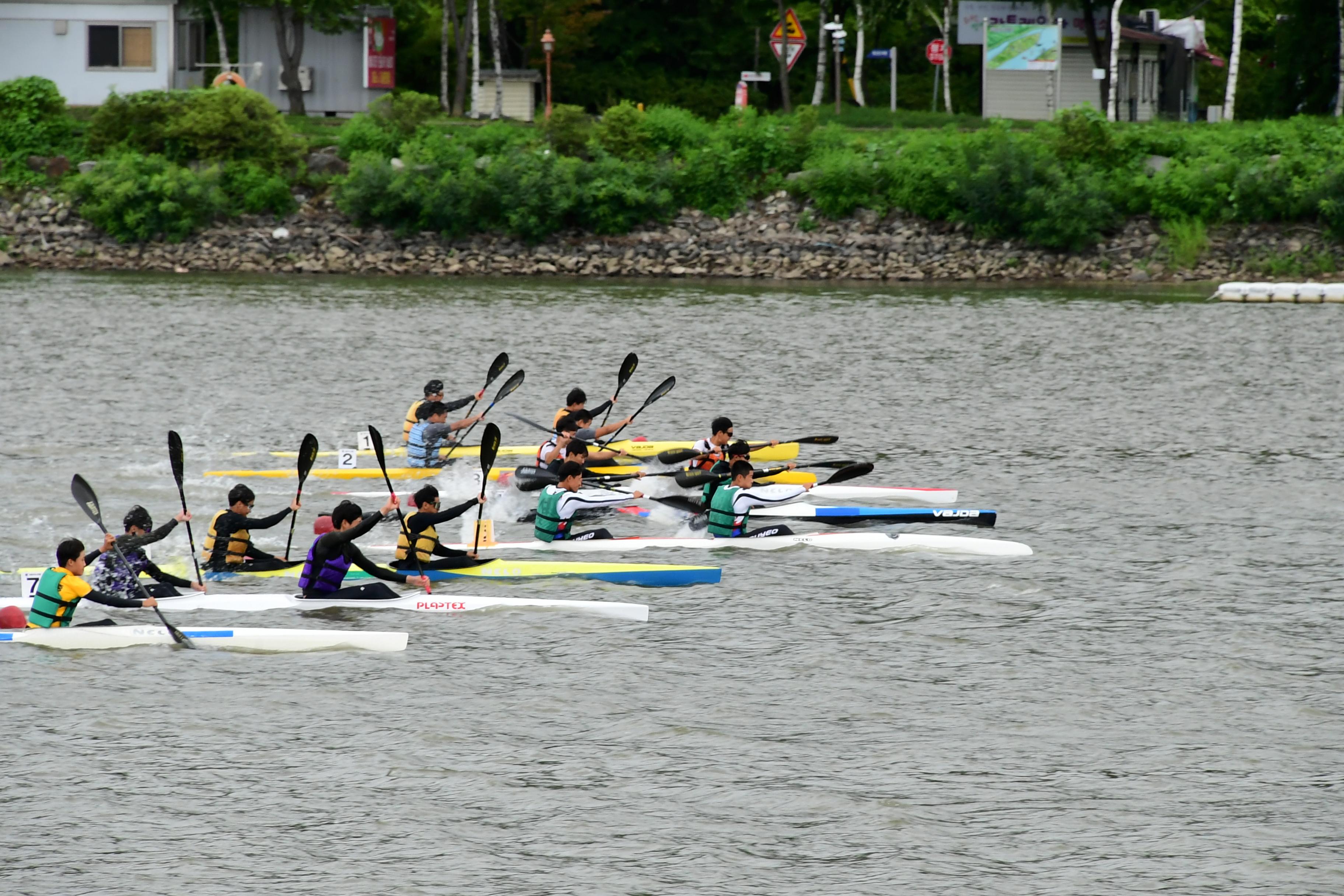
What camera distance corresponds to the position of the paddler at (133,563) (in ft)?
48.7

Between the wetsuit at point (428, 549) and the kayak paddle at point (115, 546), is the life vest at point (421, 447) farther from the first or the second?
the kayak paddle at point (115, 546)

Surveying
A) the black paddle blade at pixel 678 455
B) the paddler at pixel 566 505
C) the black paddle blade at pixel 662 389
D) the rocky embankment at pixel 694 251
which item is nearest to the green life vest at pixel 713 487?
the black paddle blade at pixel 678 455

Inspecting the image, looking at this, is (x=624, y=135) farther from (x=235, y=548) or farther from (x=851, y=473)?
(x=235, y=548)

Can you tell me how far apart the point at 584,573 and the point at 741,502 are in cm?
246

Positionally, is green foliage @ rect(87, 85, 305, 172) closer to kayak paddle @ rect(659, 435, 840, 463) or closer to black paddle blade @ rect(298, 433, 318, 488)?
kayak paddle @ rect(659, 435, 840, 463)

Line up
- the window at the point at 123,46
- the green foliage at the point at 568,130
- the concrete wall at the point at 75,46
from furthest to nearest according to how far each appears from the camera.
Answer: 1. the window at the point at 123,46
2. the concrete wall at the point at 75,46
3. the green foliage at the point at 568,130

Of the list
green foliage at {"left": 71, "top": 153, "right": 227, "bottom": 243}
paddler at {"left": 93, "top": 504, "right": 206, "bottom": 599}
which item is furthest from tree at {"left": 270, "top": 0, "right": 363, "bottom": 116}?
paddler at {"left": 93, "top": 504, "right": 206, "bottom": 599}

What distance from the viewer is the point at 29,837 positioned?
1111 cm

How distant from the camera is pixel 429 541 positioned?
16.4 m

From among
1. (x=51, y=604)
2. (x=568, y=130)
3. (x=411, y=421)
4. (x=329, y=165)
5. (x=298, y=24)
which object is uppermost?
(x=298, y=24)

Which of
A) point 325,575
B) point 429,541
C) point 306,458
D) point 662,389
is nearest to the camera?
point 325,575

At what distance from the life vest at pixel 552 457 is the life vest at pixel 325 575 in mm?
4878

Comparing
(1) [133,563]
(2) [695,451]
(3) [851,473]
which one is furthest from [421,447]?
(1) [133,563]

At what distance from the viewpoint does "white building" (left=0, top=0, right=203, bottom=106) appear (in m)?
51.9
